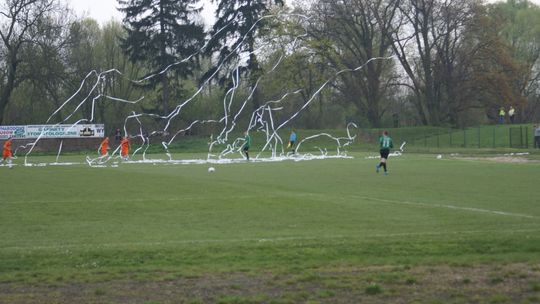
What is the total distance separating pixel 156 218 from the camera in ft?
50.2

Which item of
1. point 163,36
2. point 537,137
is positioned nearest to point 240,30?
point 163,36

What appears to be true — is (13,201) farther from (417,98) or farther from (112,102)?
(417,98)

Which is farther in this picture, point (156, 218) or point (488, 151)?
point (488, 151)

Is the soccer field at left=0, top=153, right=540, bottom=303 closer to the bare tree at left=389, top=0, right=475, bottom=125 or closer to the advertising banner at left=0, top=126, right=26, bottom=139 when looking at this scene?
the advertising banner at left=0, top=126, right=26, bottom=139

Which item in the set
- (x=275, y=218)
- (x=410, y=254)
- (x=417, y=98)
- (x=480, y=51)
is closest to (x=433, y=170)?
(x=275, y=218)

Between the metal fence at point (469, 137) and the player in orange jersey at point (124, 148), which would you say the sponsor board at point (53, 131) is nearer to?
the player in orange jersey at point (124, 148)

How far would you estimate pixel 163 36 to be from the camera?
202 ft

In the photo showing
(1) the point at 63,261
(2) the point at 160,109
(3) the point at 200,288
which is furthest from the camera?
(2) the point at 160,109

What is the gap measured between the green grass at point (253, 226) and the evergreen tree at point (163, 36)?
36.2 m

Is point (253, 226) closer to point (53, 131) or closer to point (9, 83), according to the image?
point (53, 131)

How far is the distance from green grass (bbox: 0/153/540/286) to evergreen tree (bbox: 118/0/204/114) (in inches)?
1423

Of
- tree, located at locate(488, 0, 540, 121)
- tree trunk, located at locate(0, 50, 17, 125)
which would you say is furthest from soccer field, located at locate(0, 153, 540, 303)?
tree, located at locate(488, 0, 540, 121)

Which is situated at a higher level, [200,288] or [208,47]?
[208,47]

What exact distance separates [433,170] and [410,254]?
20018mm
